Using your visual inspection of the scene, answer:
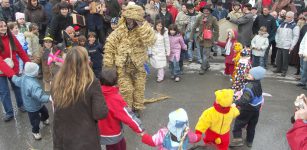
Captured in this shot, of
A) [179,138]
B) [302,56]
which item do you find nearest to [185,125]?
[179,138]

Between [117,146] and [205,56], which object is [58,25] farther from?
[117,146]

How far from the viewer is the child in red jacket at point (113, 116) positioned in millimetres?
4027

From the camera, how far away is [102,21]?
29.9 ft

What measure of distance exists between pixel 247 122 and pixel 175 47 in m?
3.52

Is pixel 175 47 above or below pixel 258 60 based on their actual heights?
above

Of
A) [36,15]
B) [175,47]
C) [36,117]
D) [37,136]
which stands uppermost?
[36,15]

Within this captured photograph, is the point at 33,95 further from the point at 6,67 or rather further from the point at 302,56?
the point at 302,56

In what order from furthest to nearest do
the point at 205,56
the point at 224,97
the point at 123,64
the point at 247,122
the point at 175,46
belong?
the point at 205,56
the point at 175,46
the point at 123,64
the point at 247,122
the point at 224,97

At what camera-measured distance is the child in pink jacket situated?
3.86 m

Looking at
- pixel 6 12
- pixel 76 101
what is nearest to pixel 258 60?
pixel 76 101

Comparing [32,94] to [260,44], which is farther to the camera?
[260,44]

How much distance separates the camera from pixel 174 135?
13.0 ft

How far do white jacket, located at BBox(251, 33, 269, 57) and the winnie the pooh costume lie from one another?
179 inches

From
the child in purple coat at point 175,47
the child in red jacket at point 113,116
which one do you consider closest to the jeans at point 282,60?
the child in purple coat at point 175,47
